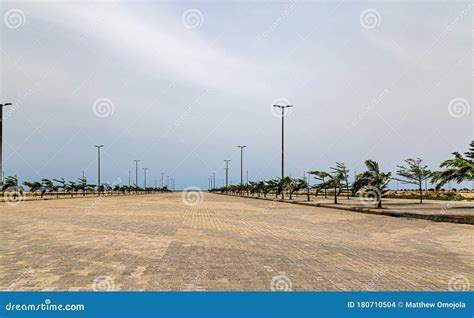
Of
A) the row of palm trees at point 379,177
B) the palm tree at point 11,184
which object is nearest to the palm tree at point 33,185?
the palm tree at point 11,184

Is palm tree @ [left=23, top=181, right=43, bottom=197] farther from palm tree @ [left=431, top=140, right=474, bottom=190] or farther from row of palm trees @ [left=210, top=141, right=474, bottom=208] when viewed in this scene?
palm tree @ [left=431, top=140, right=474, bottom=190]

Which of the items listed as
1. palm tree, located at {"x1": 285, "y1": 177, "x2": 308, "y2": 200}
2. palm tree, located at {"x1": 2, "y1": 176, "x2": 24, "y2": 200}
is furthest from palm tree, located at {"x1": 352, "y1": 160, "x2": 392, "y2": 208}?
palm tree, located at {"x1": 2, "y1": 176, "x2": 24, "y2": 200}

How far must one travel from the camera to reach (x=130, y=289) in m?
6.02

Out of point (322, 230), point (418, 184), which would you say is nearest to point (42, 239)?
point (322, 230)

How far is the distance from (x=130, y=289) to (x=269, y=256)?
3793 millimetres

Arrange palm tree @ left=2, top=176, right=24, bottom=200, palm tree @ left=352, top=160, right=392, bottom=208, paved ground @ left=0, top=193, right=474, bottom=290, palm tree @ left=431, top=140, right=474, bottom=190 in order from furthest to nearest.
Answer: palm tree @ left=2, top=176, right=24, bottom=200 → palm tree @ left=352, top=160, right=392, bottom=208 → palm tree @ left=431, top=140, right=474, bottom=190 → paved ground @ left=0, top=193, right=474, bottom=290
